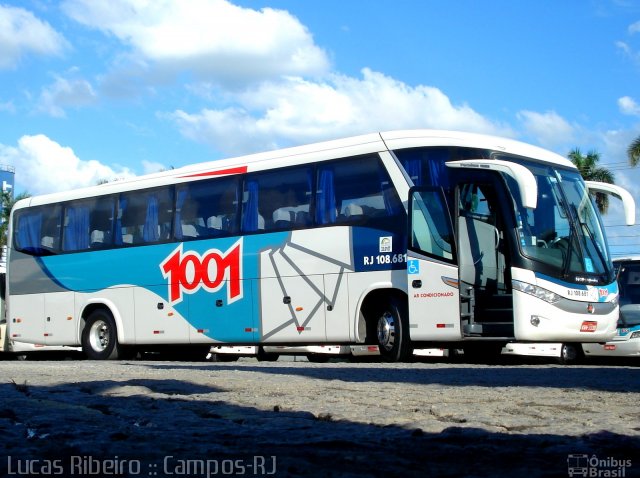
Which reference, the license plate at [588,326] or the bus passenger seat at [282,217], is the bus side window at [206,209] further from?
the license plate at [588,326]

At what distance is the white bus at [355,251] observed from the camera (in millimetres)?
15078

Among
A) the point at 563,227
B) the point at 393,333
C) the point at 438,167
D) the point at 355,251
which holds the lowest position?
the point at 393,333

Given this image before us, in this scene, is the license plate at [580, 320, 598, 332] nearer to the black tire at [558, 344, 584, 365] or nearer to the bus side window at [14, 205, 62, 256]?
the black tire at [558, 344, 584, 365]

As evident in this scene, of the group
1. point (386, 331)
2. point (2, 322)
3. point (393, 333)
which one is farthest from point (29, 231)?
point (393, 333)

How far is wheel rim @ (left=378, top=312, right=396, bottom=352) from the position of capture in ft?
52.3

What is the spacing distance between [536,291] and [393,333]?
245 cm

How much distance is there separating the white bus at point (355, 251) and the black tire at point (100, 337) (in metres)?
0.04

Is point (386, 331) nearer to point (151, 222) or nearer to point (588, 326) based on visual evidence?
point (588, 326)

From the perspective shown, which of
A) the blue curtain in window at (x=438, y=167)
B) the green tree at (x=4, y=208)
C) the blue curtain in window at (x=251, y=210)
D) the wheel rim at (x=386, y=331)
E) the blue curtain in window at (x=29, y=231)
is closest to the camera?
the blue curtain in window at (x=438, y=167)

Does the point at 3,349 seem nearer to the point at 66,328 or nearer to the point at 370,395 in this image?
the point at 66,328

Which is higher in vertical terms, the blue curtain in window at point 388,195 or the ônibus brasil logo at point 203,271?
the blue curtain in window at point 388,195

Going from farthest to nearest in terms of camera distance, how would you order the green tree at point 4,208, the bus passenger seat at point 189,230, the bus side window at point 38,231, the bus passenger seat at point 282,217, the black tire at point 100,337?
the green tree at point 4,208 < the bus side window at point 38,231 < the black tire at point 100,337 < the bus passenger seat at point 189,230 < the bus passenger seat at point 282,217

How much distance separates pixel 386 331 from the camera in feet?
52.7

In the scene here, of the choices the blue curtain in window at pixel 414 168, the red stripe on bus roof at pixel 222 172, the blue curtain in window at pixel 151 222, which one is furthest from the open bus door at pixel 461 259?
the blue curtain in window at pixel 151 222
